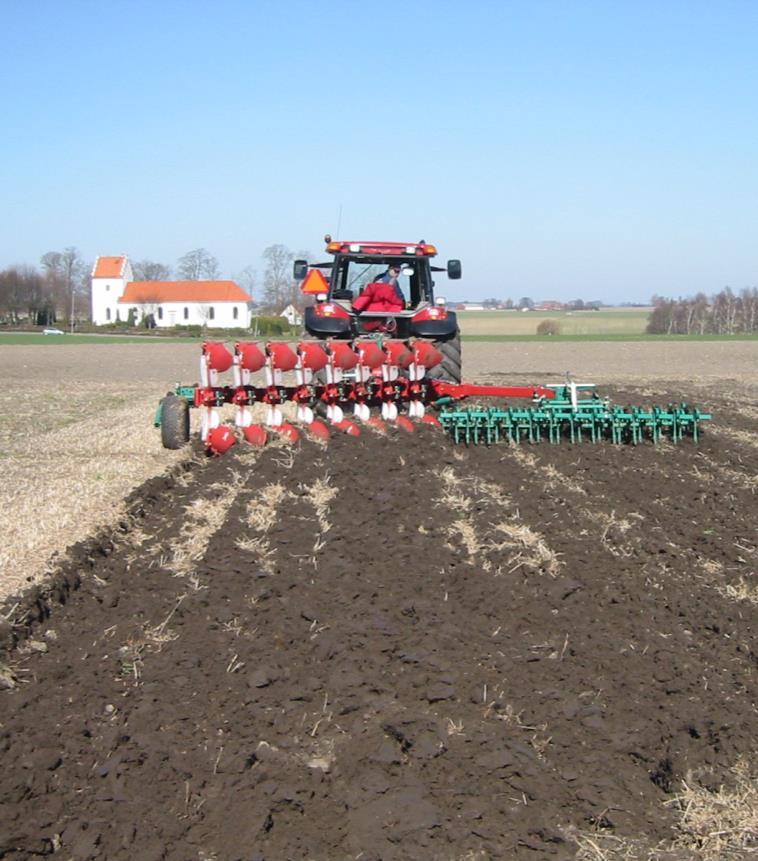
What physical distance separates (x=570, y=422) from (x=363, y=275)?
3.48 meters

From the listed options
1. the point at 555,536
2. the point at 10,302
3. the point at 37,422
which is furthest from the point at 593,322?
the point at 555,536

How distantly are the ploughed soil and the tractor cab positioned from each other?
4.76 m

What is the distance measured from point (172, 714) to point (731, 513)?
488cm

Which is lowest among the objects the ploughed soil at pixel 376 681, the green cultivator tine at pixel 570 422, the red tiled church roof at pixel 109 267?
the ploughed soil at pixel 376 681

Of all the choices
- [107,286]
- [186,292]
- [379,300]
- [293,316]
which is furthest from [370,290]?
[107,286]

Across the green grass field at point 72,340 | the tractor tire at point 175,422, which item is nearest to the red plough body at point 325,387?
the tractor tire at point 175,422

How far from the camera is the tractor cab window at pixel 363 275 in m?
12.6

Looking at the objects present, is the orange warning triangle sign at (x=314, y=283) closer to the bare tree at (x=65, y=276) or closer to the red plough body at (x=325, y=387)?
the red plough body at (x=325, y=387)

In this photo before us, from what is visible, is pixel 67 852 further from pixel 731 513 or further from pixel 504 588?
pixel 731 513

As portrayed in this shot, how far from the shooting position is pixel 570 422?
35.3 feet

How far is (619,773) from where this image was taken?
11.8 ft

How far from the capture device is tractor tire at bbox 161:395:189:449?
1008 centimetres

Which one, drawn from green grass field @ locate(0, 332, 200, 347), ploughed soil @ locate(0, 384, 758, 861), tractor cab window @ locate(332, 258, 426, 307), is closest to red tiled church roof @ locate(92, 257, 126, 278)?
green grass field @ locate(0, 332, 200, 347)

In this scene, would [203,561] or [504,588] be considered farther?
[203,561]
